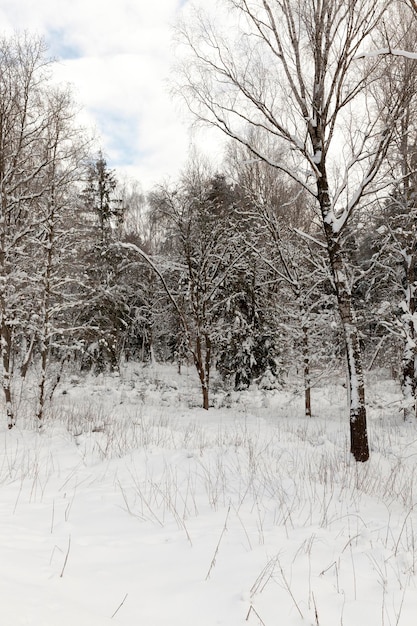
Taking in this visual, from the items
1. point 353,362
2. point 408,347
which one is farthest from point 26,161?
point 408,347

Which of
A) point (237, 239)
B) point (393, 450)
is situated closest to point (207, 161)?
point (237, 239)

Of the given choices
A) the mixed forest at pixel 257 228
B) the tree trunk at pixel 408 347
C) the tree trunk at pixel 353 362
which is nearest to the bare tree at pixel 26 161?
the mixed forest at pixel 257 228

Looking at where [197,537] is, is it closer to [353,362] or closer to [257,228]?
[353,362]

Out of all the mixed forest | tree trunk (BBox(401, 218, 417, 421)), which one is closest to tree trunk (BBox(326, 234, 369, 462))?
the mixed forest

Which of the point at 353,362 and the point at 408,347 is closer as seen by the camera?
the point at 353,362

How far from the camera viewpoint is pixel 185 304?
20688 millimetres

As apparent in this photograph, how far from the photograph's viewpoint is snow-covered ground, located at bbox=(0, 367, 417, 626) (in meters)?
2.23

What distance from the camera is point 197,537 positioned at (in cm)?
320

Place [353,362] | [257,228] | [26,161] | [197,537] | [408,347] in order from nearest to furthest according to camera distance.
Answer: [197,537] < [353,362] < [26,161] < [408,347] < [257,228]

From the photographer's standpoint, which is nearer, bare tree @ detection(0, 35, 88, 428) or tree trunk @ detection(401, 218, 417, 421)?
bare tree @ detection(0, 35, 88, 428)

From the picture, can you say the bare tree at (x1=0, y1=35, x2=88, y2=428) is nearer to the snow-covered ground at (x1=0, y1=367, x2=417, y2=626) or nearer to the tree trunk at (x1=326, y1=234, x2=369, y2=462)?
the snow-covered ground at (x1=0, y1=367, x2=417, y2=626)

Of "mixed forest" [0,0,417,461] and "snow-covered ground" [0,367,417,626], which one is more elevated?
"mixed forest" [0,0,417,461]

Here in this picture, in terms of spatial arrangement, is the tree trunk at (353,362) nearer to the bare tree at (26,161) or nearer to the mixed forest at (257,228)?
the mixed forest at (257,228)

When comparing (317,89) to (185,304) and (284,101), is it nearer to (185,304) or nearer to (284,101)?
(284,101)
